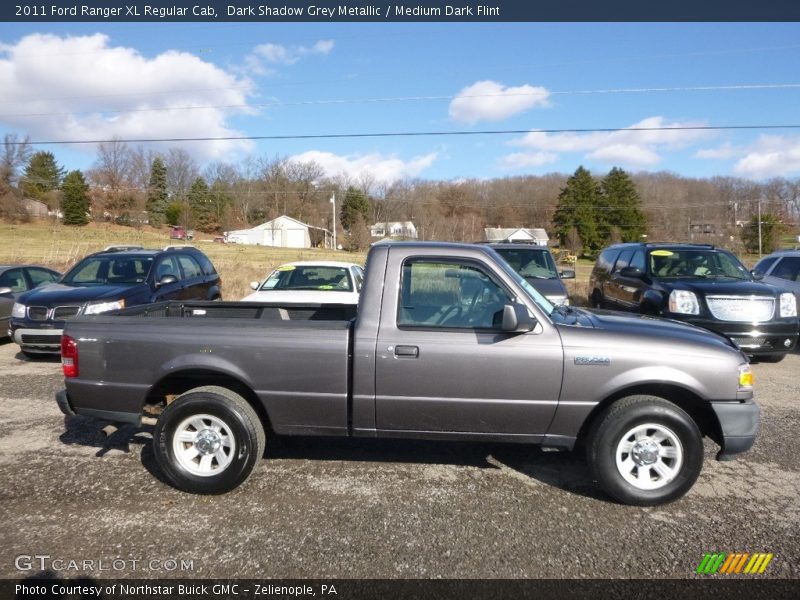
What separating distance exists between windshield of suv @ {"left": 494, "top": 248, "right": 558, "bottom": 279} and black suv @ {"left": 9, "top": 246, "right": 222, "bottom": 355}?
6144 millimetres

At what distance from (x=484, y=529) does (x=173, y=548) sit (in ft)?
6.37

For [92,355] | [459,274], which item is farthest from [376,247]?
[92,355]

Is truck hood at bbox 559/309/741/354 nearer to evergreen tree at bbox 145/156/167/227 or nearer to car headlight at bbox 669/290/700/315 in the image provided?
car headlight at bbox 669/290/700/315

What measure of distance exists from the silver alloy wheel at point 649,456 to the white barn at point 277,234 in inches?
3035

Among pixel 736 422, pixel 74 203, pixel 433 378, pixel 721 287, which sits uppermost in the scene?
pixel 74 203

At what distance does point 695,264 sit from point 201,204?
263ft

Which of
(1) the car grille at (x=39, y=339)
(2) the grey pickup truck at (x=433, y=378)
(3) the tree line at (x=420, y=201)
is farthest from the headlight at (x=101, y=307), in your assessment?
(3) the tree line at (x=420, y=201)

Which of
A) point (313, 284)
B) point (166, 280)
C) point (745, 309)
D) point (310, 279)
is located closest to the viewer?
point (745, 309)

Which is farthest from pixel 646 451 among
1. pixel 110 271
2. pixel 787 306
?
pixel 110 271

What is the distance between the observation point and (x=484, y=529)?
3.60 meters

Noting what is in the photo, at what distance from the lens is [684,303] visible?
8.20 meters

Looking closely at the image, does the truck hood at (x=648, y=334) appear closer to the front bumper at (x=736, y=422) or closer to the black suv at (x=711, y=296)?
the front bumper at (x=736, y=422)

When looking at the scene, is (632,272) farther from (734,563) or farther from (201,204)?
(201,204)

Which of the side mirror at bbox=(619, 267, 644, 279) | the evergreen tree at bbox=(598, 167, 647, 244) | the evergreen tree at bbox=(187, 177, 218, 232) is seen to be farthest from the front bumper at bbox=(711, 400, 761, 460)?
the evergreen tree at bbox=(187, 177, 218, 232)
